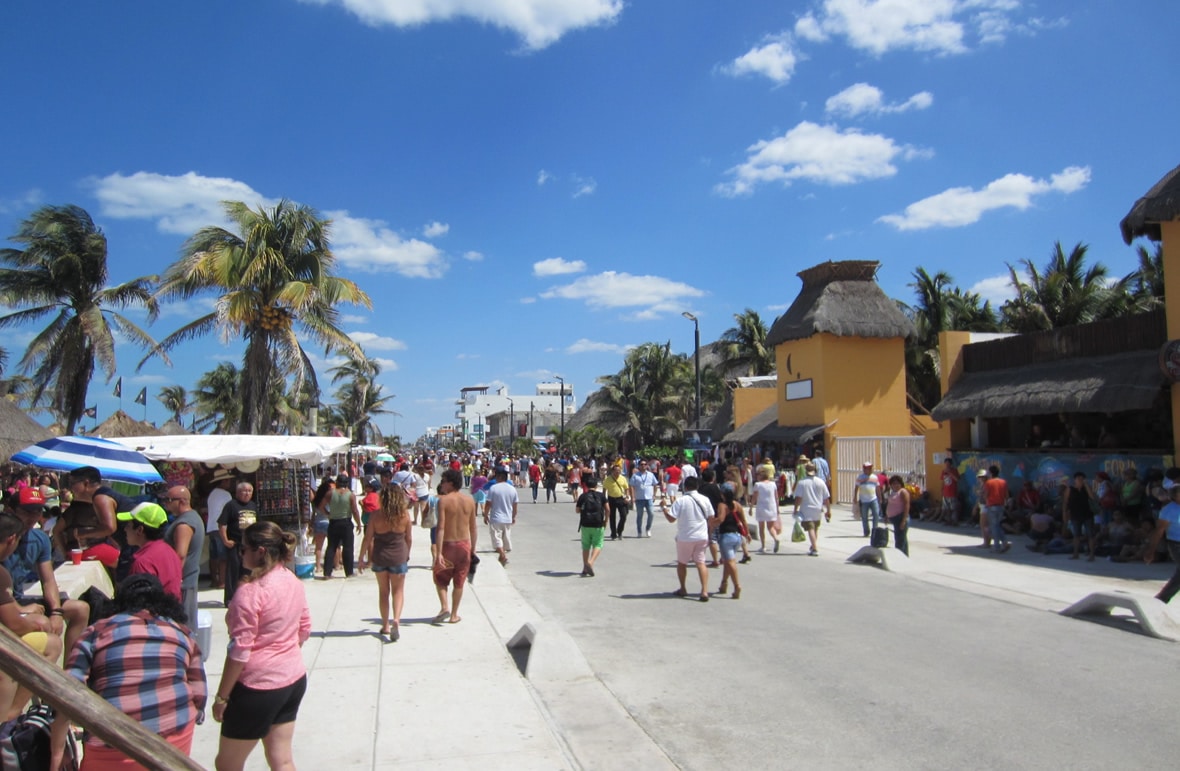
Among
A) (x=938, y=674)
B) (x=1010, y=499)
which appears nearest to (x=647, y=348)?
(x=1010, y=499)

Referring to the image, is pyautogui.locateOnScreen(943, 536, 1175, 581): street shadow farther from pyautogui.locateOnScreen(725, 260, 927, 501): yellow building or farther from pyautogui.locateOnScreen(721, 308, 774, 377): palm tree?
pyautogui.locateOnScreen(721, 308, 774, 377): palm tree

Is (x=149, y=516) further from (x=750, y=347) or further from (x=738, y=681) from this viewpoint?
(x=750, y=347)

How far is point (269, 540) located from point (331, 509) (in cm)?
874

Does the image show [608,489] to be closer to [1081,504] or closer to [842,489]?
[1081,504]

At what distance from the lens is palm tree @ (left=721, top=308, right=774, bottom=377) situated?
1973 inches

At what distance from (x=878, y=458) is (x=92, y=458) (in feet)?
72.4

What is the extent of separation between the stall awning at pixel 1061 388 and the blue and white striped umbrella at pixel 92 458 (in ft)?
53.9

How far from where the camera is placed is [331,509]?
12.7m

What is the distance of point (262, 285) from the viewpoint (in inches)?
746

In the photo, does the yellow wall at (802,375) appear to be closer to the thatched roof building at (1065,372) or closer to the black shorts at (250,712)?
the thatched roof building at (1065,372)

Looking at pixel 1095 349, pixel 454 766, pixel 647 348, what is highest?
pixel 647 348

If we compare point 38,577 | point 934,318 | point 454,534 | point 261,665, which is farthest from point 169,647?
point 934,318

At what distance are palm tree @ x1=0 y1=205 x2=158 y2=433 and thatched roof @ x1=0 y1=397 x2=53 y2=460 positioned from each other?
53.1 inches

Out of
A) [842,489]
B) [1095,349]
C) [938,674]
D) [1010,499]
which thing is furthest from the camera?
[842,489]
